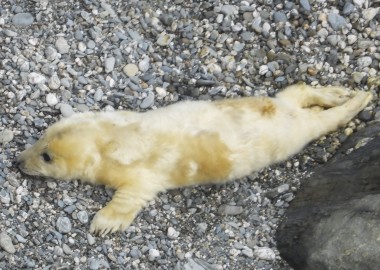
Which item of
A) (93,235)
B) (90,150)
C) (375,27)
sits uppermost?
(375,27)

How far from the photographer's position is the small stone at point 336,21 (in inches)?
262

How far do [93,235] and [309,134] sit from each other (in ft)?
5.52

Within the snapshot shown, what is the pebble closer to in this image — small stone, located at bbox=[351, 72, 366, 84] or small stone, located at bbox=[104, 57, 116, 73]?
small stone, located at bbox=[104, 57, 116, 73]

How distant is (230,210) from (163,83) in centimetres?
122

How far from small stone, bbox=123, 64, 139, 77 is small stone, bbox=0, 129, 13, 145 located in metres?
1.01

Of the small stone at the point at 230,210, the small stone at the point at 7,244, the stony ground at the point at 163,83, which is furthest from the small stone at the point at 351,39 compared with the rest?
the small stone at the point at 7,244

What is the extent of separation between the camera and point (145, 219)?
5742 millimetres

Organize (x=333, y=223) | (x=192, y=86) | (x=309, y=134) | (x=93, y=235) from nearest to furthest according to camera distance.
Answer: (x=333, y=223) → (x=93, y=235) → (x=309, y=134) → (x=192, y=86)

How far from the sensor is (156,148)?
567 cm

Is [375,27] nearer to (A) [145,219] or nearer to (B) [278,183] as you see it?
(B) [278,183]

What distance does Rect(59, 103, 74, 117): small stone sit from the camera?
6.19 m

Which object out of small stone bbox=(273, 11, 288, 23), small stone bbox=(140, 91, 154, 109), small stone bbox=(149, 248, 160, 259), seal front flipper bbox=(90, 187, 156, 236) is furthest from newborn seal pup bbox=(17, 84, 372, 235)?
small stone bbox=(273, 11, 288, 23)

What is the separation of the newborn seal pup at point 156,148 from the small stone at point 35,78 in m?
0.58

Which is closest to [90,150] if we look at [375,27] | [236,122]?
[236,122]
